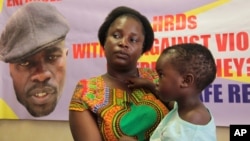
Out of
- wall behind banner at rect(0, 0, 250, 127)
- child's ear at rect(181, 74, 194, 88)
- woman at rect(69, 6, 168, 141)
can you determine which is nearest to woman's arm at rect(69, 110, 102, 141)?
woman at rect(69, 6, 168, 141)

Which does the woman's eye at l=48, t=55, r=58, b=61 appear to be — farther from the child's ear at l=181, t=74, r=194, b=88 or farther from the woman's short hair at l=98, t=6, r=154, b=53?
the child's ear at l=181, t=74, r=194, b=88

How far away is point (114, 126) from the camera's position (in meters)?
0.88

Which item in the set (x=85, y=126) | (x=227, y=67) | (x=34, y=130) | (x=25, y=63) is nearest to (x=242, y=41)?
(x=227, y=67)

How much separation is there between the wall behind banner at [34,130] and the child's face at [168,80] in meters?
1.12

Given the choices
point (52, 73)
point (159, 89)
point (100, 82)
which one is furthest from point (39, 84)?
point (159, 89)

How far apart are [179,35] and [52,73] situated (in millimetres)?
730

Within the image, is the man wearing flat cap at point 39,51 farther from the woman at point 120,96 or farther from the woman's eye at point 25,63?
the woman at point 120,96

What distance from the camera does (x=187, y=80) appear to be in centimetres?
84

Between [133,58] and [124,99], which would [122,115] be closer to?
[124,99]

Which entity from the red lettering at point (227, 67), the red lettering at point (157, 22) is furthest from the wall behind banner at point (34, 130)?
the red lettering at point (227, 67)

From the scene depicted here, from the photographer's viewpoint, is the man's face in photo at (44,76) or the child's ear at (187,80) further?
the man's face in photo at (44,76)

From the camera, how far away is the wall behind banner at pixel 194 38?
4.71 ft

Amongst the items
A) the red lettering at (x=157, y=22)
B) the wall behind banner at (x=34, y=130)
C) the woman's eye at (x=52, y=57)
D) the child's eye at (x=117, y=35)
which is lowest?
the wall behind banner at (x=34, y=130)

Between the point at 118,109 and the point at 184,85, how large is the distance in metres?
0.19
